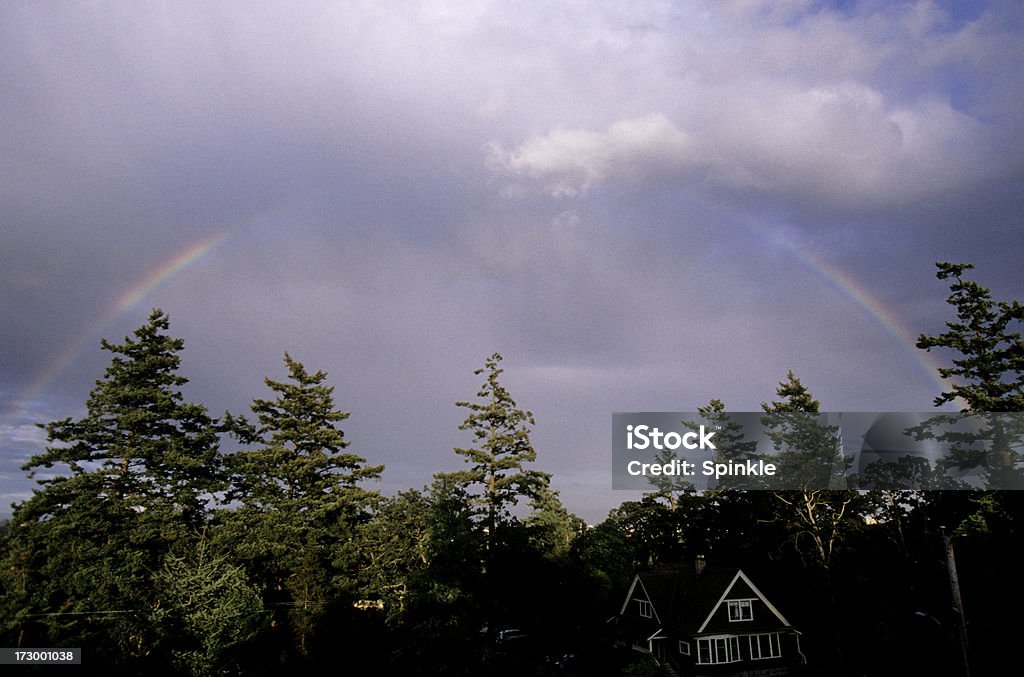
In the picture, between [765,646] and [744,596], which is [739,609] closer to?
[744,596]

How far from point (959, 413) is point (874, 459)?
45.9 ft

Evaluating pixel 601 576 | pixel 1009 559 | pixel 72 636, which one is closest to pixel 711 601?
pixel 601 576

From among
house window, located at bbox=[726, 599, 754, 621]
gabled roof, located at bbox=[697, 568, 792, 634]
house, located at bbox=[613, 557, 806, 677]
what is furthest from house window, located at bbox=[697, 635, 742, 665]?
gabled roof, located at bbox=[697, 568, 792, 634]

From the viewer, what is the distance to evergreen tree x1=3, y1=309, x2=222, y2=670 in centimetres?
3972

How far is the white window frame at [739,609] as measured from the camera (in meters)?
44.8

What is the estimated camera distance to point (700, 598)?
45.8 metres

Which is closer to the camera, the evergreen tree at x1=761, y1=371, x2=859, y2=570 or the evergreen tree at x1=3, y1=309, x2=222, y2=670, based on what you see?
the evergreen tree at x1=3, y1=309, x2=222, y2=670

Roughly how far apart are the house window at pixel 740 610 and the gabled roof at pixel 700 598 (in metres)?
0.30

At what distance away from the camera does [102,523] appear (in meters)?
43.7

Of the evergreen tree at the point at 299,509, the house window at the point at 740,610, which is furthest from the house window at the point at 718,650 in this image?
the evergreen tree at the point at 299,509

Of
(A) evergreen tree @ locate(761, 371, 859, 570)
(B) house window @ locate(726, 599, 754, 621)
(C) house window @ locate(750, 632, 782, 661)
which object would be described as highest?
(A) evergreen tree @ locate(761, 371, 859, 570)

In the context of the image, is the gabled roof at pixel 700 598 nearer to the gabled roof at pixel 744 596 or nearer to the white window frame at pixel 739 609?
the gabled roof at pixel 744 596

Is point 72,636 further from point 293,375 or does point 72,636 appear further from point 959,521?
point 959,521

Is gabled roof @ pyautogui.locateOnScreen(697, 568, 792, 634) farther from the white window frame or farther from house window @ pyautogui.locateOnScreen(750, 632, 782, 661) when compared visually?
house window @ pyautogui.locateOnScreen(750, 632, 782, 661)
